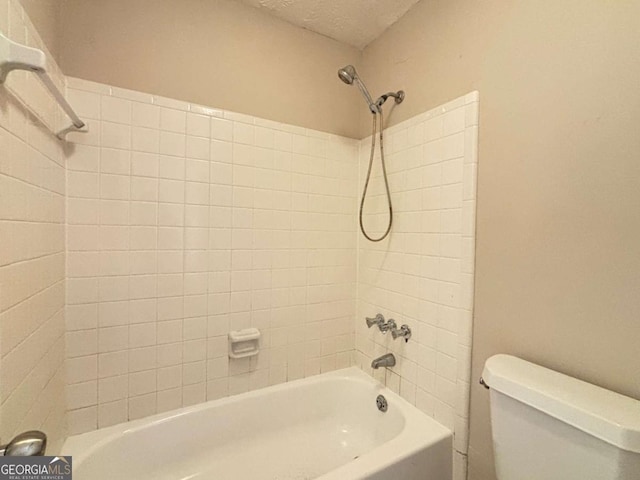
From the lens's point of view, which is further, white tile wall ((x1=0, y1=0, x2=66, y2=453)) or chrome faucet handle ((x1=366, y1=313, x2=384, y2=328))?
chrome faucet handle ((x1=366, y1=313, x2=384, y2=328))

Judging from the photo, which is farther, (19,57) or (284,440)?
(284,440)

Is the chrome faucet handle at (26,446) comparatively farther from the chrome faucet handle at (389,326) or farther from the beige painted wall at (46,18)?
the chrome faucet handle at (389,326)

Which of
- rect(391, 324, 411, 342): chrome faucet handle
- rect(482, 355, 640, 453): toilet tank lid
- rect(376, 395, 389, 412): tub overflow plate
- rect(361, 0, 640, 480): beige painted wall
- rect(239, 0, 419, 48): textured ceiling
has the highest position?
rect(239, 0, 419, 48): textured ceiling

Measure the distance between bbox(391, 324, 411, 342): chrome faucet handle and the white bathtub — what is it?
0.32 m

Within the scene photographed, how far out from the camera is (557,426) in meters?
0.80

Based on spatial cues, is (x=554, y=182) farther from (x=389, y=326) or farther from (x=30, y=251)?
(x=30, y=251)

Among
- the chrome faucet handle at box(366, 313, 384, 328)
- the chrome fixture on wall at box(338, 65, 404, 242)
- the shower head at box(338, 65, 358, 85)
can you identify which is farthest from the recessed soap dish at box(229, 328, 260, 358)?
the shower head at box(338, 65, 358, 85)

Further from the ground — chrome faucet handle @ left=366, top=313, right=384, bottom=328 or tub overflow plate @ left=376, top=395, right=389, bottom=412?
chrome faucet handle @ left=366, top=313, right=384, bottom=328

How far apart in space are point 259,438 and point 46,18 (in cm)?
199

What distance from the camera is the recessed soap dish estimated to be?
4.83 ft

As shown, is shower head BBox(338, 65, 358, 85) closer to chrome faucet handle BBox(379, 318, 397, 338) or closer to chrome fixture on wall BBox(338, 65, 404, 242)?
chrome fixture on wall BBox(338, 65, 404, 242)

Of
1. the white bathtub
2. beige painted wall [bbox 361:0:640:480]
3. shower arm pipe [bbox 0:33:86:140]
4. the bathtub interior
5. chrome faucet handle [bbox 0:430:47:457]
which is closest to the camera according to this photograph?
chrome faucet handle [bbox 0:430:47:457]

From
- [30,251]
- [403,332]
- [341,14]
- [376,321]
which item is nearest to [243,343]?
[376,321]

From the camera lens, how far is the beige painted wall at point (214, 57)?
1.21m
